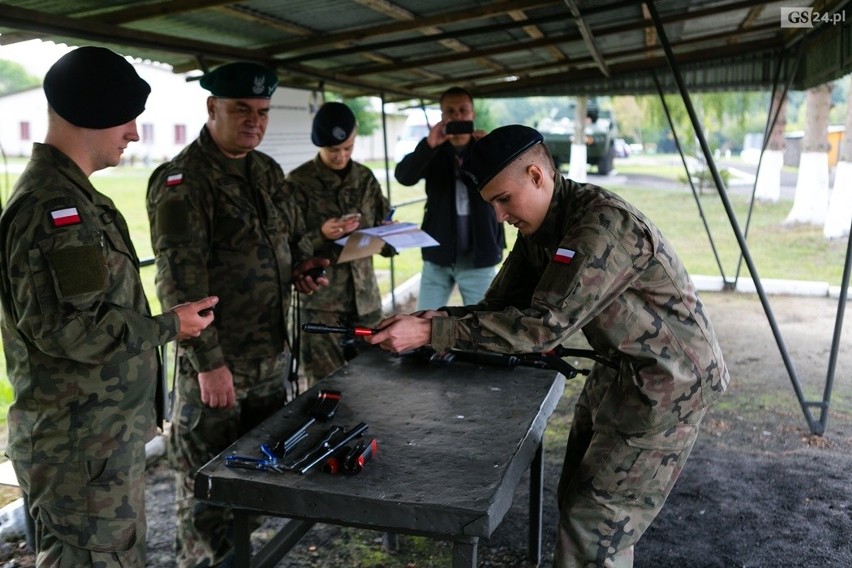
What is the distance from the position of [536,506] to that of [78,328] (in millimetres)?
1945

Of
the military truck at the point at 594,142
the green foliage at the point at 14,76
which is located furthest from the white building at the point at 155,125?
the military truck at the point at 594,142

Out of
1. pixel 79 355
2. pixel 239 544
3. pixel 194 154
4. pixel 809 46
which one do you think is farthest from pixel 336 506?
pixel 809 46

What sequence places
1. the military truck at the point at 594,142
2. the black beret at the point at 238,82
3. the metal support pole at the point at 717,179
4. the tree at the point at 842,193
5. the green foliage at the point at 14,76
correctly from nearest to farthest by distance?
the black beret at the point at 238,82, the metal support pole at the point at 717,179, the tree at the point at 842,193, the military truck at the point at 594,142, the green foliage at the point at 14,76

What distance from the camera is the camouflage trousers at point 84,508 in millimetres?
1983

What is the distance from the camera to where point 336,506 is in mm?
Answer: 1861

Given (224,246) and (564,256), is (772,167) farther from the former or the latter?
(564,256)

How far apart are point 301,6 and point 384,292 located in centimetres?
543

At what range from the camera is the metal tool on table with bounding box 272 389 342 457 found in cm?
→ 210

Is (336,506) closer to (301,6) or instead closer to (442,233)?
(301,6)

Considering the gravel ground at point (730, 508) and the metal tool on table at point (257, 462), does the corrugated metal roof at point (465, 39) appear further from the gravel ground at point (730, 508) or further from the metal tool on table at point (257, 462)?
the gravel ground at point (730, 508)

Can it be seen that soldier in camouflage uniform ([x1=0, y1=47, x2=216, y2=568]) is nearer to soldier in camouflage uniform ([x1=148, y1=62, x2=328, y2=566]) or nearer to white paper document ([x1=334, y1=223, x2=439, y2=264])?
soldier in camouflage uniform ([x1=148, y1=62, x2=328, y2=566])

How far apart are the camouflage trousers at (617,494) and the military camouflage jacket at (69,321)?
1.23 metres

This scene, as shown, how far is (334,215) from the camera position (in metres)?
4.04

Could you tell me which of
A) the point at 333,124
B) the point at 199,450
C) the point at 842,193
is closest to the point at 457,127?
the point at 333,124
